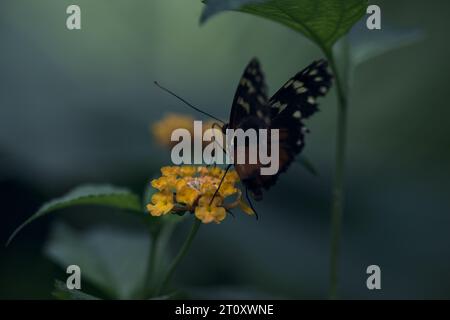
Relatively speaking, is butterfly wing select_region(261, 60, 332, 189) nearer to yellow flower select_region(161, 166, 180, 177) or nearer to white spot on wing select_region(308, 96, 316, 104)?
white spot on wing select_region(308, 96, 316, 104)

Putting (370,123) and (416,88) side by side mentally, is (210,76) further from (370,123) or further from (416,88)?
(416,88)

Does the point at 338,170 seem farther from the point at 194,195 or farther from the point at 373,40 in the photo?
the point at 373,40

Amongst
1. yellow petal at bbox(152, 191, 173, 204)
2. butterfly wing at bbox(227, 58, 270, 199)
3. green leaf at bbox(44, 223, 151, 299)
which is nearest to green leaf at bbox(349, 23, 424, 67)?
butterfly wing at bbox(227, 58, 270, 199)

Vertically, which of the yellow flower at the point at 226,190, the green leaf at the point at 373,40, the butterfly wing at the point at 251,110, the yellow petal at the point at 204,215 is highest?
the green leaf at the point at 373,40

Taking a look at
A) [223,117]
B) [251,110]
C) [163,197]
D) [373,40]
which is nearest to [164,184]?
[163,197]

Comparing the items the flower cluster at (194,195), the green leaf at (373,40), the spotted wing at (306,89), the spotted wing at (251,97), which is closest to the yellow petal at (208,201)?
the flower cluster at (194,195)

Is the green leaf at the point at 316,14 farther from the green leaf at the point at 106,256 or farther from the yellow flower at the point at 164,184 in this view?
the green leaf at the point at 106,256
